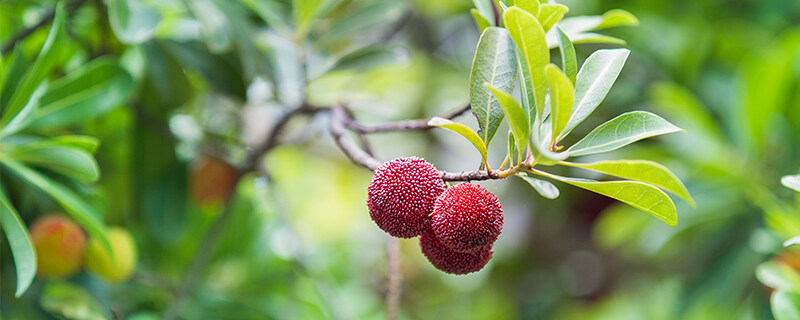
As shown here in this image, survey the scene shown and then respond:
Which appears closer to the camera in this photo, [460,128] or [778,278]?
[460,128]


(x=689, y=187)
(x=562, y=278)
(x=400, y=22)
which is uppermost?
(x=400, y=22)

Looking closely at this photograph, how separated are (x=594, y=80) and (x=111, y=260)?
1.00 m

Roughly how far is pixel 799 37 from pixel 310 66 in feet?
4.01

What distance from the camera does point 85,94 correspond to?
45.5 inches

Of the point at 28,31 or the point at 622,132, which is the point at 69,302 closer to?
the point at 28,31

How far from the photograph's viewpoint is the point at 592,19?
1.02 meters

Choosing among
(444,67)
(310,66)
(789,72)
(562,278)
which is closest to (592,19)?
(310,66)

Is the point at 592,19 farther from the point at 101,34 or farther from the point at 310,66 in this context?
the point at 101,34

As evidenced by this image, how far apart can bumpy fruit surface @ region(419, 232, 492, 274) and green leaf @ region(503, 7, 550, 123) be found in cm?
18

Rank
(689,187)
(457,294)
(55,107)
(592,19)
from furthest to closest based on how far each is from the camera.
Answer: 1. (457,294)
2. (689,187)
3. (55,107)
4. (592,19)

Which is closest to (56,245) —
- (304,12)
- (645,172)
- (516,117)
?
(304,12)

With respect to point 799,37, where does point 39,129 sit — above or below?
above

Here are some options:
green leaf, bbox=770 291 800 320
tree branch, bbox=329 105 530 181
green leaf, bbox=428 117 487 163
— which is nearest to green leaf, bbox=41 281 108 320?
tree branch, bbox=329 105 530 181

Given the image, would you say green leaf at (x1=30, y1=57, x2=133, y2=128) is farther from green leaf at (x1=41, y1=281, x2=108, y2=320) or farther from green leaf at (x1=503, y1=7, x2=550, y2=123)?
green leaf at (x1=503, y1=7, x2=550, y2=123)
